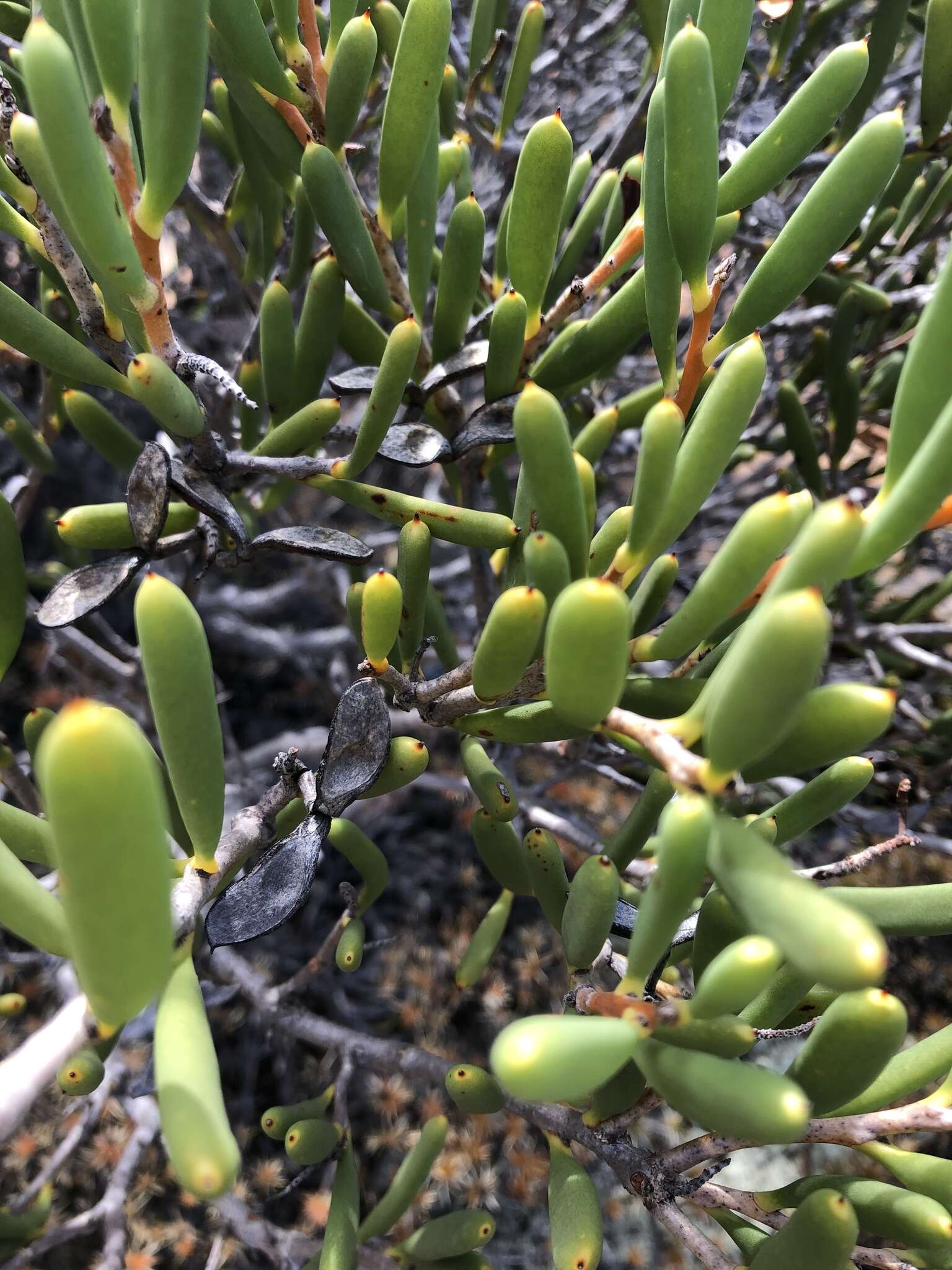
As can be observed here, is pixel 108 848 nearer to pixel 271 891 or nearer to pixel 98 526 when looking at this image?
pixel 271 891

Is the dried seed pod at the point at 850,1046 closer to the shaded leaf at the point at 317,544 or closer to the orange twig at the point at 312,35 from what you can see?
the shaded leaf at the point at 317,544

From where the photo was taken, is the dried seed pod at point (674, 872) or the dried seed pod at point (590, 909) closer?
the dried seed pod at point (674, 872)

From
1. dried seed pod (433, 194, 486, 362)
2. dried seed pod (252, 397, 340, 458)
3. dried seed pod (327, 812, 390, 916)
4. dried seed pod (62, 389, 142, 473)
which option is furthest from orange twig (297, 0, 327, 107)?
dried seed pod (327, 812, 390, 916)

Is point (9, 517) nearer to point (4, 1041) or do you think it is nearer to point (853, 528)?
point (853, 528)

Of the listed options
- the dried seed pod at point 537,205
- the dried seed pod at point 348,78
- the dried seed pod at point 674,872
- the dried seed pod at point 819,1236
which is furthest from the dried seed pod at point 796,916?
the dried seed pod at point 348,78

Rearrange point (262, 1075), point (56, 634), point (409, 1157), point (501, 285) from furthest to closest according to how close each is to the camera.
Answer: point (262, 1075)
point (56, 634)
point (501, 285)
point (409, 1157)

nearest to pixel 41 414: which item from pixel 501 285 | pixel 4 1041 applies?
pixel 501 285

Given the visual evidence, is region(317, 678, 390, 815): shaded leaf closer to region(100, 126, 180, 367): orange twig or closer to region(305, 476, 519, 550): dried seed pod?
region(305, 476, 519, 550): dried seed pod
